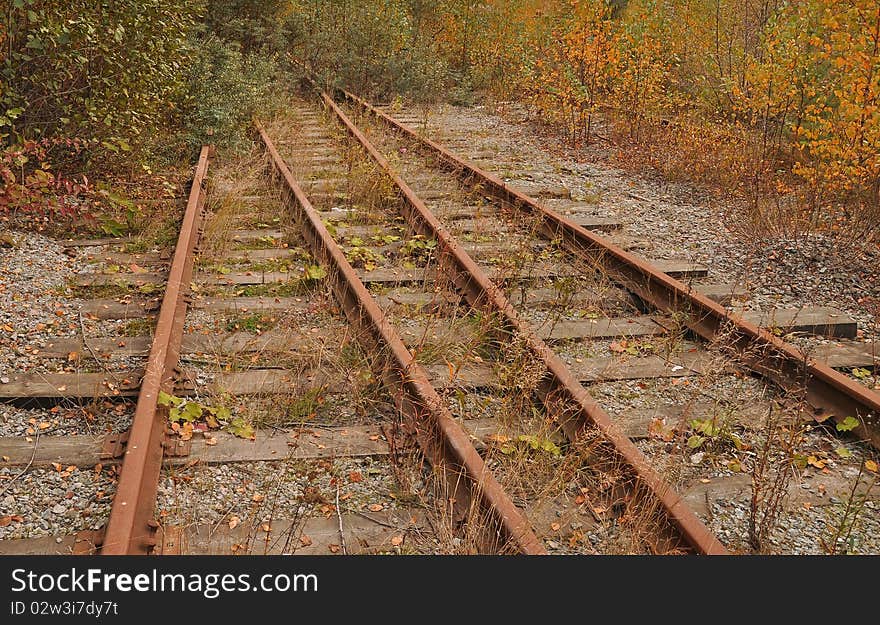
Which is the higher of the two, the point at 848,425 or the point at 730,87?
the point at 730,87

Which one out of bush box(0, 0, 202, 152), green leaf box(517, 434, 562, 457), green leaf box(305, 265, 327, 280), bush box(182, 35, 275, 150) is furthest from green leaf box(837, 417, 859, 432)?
bush box(182, 35, 275, 150)

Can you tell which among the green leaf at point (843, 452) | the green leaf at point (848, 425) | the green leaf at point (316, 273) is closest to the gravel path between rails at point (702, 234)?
the green leaf at point (848, 425)

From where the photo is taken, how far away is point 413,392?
13.5 ft

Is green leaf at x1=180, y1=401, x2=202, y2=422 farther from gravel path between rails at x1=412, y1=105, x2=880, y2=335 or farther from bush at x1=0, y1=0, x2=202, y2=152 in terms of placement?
gravel path between rails at x1=412, y1=105, x2=880, y2=335

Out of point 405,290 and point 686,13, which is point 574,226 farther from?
point 686,13

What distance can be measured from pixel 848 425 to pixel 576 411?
1.27m

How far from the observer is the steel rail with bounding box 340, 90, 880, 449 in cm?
412

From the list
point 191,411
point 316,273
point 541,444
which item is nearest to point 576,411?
point 541,444

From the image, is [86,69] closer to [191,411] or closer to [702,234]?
[191,411]

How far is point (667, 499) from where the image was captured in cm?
330

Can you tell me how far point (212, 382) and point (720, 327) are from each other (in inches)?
111

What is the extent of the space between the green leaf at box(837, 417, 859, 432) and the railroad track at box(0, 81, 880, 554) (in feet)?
0.12

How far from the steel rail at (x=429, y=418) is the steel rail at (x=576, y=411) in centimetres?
52

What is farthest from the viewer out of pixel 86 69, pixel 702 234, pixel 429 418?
pixel 86 69
